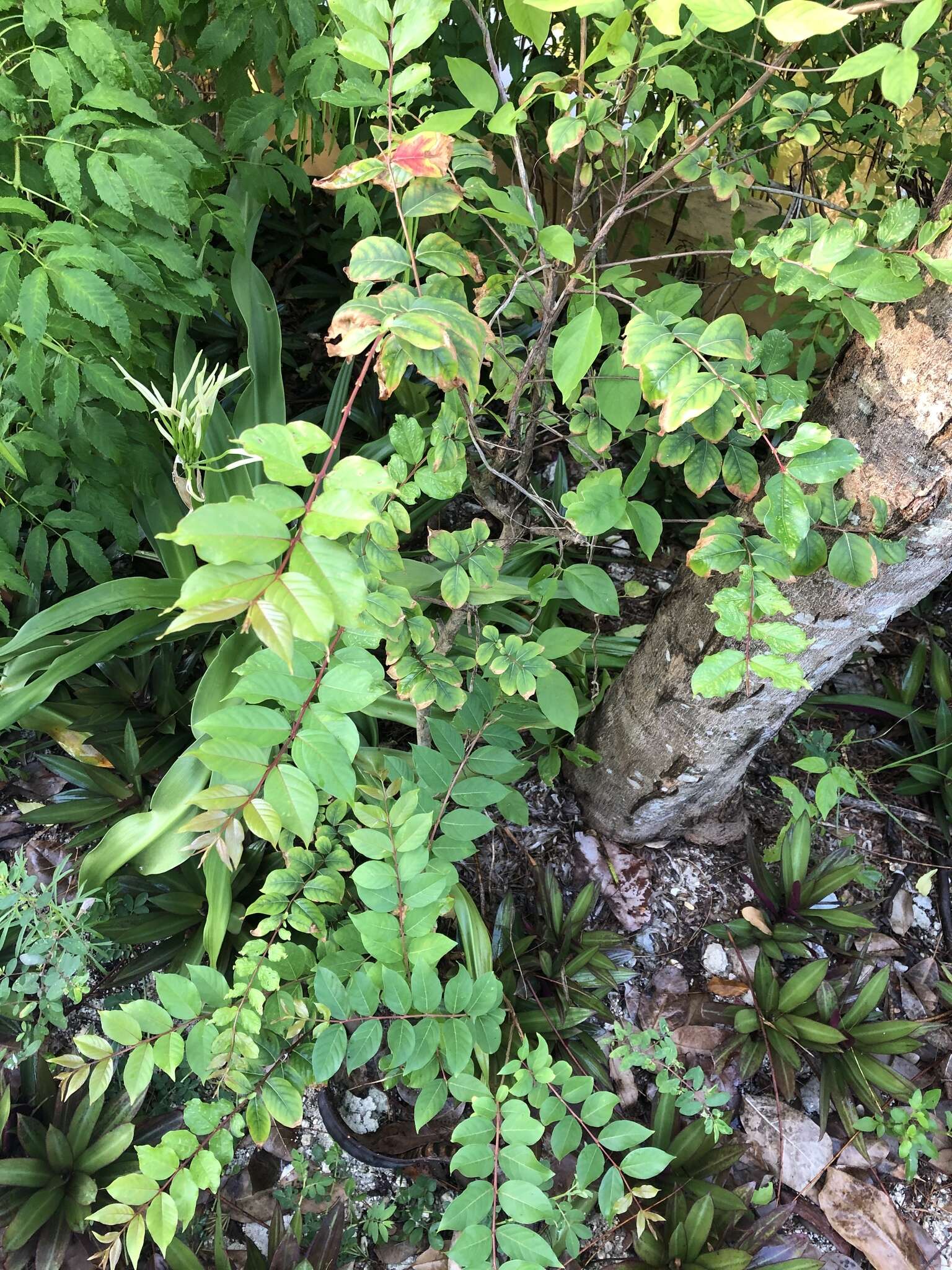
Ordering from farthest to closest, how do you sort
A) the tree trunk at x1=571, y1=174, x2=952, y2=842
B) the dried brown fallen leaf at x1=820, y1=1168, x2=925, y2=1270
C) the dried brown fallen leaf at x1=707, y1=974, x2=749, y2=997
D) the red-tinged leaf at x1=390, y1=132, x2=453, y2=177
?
the dried brown fallen leaf at x1=707, y1=974, x2=749, y2=997, the dried brown fallen leaf at x1=820, y1=1168, x2=925, y2=1270, the tree trunk at x1=571, y1=174, x2=952, y2=842, the red-tinged leaf at x1=390, y1=132, x2=453, y2=177

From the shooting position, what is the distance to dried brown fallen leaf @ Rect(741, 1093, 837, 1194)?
51.0 inches

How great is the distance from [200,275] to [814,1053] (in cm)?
175

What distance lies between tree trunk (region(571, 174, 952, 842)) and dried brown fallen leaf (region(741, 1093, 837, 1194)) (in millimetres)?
483

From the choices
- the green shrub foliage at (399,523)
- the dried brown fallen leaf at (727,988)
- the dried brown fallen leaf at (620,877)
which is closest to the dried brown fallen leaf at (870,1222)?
the green shrub foliage at (399,523)

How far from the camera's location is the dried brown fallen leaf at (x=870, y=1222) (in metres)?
1.23

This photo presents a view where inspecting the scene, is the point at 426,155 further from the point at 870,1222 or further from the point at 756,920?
the point at 870,1222

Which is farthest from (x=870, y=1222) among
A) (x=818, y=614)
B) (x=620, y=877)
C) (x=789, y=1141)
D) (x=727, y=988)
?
(x=818, y=614)

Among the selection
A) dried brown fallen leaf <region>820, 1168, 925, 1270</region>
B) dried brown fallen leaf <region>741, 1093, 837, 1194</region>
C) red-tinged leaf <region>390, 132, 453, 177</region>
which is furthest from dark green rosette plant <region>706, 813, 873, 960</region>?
red-tinged leaf <region>390, 132, 453, 177</region>

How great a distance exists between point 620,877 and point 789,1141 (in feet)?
1.65

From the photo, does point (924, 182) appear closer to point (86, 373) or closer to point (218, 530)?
point (86, 373)

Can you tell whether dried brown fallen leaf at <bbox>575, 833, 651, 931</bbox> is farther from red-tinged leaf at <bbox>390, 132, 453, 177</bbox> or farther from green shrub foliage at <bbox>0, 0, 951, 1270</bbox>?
red-tinged leaf at <bbox>390, 132, 453, 177</bbox>

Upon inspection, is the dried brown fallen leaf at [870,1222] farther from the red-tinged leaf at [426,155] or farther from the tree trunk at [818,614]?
the red-tinged leaf at [426,155]

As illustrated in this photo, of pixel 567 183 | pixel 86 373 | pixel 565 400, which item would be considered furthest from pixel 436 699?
pixel 567 183

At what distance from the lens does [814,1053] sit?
141 cm
